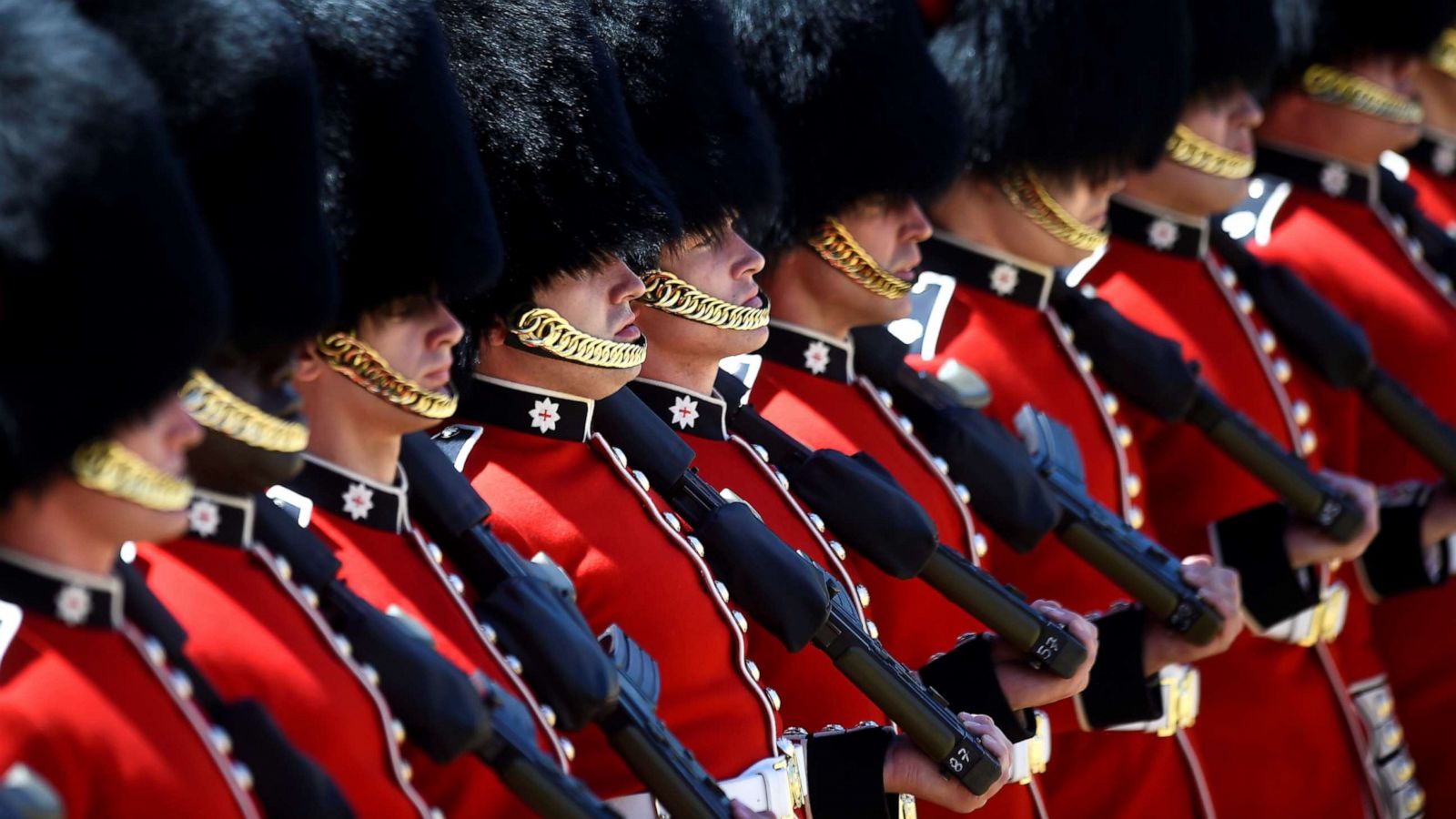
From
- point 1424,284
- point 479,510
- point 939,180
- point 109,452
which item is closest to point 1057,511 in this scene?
point 939,180

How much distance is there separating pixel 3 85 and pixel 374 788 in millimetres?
941

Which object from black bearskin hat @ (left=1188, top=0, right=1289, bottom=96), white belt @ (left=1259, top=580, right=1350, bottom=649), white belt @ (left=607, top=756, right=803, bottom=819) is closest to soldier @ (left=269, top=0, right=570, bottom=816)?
white belt @ (left=607, top=756, right=803, bottom=819)

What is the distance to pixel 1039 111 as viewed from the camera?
14.6 ft

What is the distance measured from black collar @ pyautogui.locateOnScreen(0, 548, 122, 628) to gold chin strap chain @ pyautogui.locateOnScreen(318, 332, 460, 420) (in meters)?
0.55

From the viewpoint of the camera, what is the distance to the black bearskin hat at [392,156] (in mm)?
2883

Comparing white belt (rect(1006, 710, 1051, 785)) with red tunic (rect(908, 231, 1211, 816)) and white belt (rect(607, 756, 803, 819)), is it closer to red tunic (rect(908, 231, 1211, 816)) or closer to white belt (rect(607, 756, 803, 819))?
red tunic (rect(908, 231, 1211, 816))

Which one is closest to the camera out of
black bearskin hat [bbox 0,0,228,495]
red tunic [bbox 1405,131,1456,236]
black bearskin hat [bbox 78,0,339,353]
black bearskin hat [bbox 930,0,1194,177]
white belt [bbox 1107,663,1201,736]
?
black bearskin hat [bbox 0,0,228,495]

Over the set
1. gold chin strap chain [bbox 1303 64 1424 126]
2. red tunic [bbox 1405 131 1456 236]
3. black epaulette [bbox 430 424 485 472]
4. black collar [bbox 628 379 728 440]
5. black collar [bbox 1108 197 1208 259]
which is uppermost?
black epaulette [bbox 430 424 485 472]

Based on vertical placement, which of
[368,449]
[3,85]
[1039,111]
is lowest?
[1039,111]

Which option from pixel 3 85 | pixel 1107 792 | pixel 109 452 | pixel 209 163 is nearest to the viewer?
pixel 3 85

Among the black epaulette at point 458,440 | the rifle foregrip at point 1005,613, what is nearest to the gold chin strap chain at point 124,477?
the black epaulette at point 458,440

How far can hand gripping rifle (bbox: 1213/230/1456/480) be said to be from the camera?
4949mm

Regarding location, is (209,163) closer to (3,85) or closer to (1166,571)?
(3,85)

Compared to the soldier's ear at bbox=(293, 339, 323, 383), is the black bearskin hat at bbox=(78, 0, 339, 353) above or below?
above
